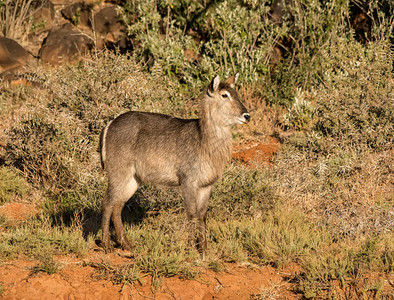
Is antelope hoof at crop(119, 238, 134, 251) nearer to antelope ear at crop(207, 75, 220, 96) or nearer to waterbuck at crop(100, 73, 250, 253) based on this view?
waterbuck at crop(100, 73, 250, 253)

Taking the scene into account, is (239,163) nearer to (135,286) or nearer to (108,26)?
(135,286)

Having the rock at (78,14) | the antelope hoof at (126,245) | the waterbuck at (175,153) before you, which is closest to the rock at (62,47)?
the rock at (78,14)

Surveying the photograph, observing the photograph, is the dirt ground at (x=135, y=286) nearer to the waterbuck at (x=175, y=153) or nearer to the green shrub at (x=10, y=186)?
the waterbuck at (x=175, y=153)

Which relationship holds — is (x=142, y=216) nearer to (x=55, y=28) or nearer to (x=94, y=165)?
(x=94, y=165)

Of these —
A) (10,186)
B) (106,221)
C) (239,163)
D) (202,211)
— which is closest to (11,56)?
(10,186)

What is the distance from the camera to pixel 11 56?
14016 millimetres

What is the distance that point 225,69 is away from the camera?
11039 millimetres

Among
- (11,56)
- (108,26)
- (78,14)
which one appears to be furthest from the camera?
(78,14)

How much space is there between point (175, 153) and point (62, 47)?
30.4 feet

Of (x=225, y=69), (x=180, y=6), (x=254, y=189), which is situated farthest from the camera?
(x=180, y=6)

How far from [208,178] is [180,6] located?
7012 millimetres

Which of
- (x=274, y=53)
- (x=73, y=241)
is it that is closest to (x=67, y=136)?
(x=73, y=241)

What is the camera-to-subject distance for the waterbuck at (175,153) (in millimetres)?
6035

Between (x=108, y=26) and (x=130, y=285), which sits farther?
(x=108, y=26)
